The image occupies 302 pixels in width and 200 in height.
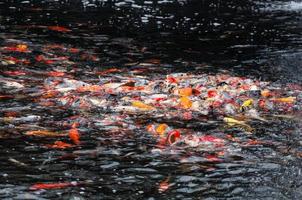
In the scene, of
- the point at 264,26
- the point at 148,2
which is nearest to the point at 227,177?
the point at 264,26

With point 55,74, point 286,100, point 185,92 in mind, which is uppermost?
point 55,74

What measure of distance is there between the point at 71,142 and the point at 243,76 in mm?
5936

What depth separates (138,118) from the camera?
7.95 m

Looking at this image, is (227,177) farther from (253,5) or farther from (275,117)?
(253,5)

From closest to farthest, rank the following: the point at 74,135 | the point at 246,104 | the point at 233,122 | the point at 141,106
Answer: the point at 74,135
the point at 233,122
the point at 141,106
the point at 246,104

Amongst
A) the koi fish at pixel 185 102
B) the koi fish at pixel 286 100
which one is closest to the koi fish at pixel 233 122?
the koi fish at pixel 185 102

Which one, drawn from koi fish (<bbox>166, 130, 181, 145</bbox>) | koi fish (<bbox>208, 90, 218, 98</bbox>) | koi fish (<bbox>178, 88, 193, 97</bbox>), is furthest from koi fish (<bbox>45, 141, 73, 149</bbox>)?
koi fish (<bbox>208, 90, 218, 98</bbox>)

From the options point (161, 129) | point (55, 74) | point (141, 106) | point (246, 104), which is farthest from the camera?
point (55, 74)

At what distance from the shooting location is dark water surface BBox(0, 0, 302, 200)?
5645mm

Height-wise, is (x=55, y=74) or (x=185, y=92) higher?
(x=55, y=74)

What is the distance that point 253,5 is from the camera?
24422mm

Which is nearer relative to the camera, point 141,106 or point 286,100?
point 141,106

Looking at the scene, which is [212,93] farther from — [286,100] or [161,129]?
[161,129]

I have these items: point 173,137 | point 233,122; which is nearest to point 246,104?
point 233,122
